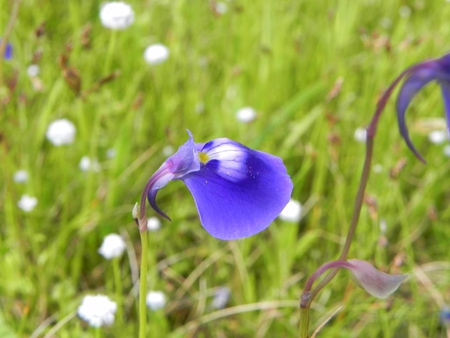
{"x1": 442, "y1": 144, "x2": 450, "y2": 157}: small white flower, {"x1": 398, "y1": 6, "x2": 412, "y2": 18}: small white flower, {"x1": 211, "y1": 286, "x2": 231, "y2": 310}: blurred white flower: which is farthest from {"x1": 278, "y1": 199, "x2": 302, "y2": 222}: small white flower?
{"x1": 398, "y1": 6, "x2": 412, "y2": 18}: small white flower

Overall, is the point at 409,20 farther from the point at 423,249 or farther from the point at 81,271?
the point at 81,271

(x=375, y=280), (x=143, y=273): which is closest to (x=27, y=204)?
(x=143, y=273)

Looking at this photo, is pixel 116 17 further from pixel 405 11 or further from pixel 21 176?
pixel 405 11

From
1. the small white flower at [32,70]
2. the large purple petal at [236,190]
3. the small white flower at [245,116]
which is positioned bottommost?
the small white flower at [245,116]

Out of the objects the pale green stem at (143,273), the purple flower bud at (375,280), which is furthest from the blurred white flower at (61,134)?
the purple flower bud at (375,280)

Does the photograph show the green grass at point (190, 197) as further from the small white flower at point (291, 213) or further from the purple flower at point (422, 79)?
the purple flower at point (422, 79)

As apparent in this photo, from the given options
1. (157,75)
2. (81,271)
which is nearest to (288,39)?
(157,75)
